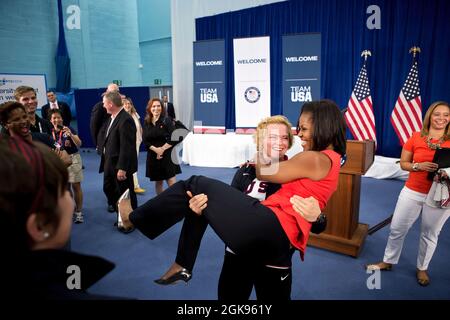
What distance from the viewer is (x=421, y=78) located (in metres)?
5.62

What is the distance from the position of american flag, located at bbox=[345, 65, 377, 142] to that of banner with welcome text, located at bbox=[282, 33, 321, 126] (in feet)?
1.99

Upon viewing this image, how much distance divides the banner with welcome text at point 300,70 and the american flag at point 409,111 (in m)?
1.25

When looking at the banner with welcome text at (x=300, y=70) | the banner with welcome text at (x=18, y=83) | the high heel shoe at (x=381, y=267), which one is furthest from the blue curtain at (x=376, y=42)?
the banner with welcome text at (x=18, y=83)

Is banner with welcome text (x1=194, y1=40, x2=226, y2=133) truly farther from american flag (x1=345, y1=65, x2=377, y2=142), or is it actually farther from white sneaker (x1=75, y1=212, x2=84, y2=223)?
white sneaker (x1=75, y1=212, x2=84, y2=223)

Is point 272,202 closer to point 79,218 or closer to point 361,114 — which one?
point 79,218

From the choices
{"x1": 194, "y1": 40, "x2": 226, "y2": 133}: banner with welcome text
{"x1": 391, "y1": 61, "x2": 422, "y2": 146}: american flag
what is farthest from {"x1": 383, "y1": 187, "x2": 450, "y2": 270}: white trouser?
{"x1": 194, "y1": 40, "x2": 226, "y2": 133}: banner with welcome text

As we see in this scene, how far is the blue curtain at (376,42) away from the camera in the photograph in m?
5.45

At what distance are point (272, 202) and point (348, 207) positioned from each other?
6.50 ft

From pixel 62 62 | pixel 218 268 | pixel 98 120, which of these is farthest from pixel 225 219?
pixel 62 62

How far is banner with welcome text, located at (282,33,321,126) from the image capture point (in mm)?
5305

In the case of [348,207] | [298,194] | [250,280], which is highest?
[298,194]

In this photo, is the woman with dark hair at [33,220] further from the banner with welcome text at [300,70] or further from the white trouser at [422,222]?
the banner with welcome text at [300,70]

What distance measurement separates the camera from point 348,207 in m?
2.99

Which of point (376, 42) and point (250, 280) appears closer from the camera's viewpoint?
point (250, 280)
